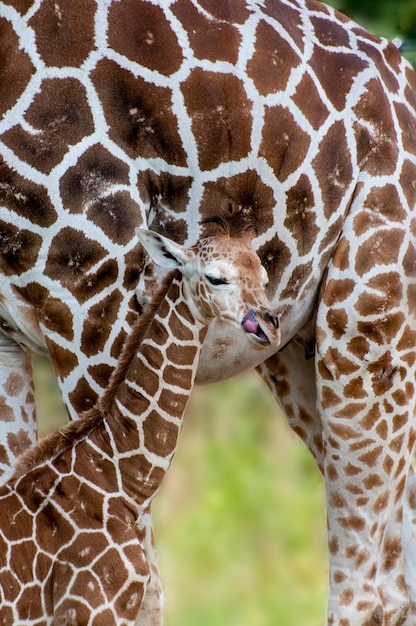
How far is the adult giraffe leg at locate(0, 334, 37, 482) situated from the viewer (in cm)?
541

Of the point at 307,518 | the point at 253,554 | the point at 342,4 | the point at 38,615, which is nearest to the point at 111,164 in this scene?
the point at 38,615

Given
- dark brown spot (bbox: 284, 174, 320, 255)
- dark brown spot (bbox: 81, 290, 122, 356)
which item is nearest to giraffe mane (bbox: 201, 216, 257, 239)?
dark brown spot (bbox: 284, 174, 320, 255)

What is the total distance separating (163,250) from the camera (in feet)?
15.0

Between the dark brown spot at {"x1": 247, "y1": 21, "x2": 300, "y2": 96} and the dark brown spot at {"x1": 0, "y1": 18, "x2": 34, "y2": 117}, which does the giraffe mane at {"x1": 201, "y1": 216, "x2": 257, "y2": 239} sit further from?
the dark brown spot at {"x1": 0, "y1": 18, "x2": 34, "y2": 117}

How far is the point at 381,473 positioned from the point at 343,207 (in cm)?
121

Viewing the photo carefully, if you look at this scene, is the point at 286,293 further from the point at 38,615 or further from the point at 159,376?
the point at 38,615

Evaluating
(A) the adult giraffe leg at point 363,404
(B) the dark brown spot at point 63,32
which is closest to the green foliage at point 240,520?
(A) the adult giraffe leg at point 363,404

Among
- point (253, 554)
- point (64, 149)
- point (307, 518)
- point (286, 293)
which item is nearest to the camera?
point (64, 149)

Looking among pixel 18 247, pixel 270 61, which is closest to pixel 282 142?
pixel 270 61

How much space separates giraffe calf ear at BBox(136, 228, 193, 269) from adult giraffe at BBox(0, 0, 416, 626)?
32 cm

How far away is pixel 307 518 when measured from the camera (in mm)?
8641

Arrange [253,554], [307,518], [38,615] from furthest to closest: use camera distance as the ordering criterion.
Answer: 1. [307,518]
2. [253,554]
3. [38,615]

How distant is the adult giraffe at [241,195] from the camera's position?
4859 mm

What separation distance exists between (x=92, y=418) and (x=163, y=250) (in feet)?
2.25
